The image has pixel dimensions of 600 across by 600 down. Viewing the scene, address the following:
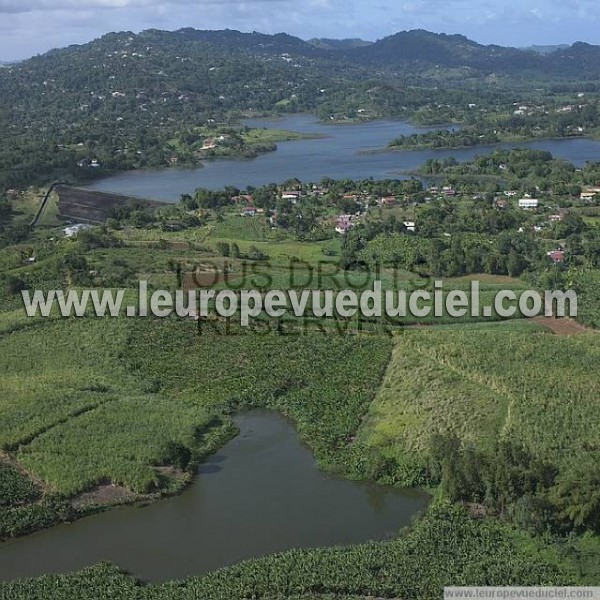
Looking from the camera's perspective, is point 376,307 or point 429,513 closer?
point 429,513

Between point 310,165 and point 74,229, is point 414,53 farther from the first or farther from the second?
point 74,229

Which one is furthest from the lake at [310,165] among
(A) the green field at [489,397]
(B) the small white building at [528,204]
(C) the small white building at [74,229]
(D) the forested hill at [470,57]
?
(D) the forested hill at [470,57]

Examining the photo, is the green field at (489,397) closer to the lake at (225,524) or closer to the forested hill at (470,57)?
the lake at (225,524)

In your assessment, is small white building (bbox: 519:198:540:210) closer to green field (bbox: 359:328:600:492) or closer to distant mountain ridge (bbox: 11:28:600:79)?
green field (bbox: 359:328:600:492)

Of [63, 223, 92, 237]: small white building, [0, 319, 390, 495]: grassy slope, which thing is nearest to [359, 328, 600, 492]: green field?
[0, 319, 390, 495]: grassy slope

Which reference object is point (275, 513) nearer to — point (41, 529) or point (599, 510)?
point (41, 529)

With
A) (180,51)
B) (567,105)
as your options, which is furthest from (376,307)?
(180,51)

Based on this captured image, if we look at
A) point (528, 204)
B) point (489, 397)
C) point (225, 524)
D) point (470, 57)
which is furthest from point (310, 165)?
point (470, 57)
